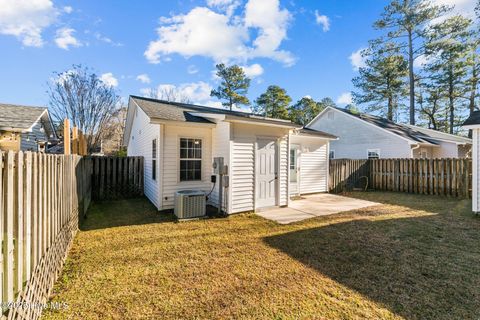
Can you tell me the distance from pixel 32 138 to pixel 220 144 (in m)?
11.4

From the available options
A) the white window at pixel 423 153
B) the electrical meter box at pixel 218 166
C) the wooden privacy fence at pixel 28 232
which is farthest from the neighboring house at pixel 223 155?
the white window at pixel 423 153

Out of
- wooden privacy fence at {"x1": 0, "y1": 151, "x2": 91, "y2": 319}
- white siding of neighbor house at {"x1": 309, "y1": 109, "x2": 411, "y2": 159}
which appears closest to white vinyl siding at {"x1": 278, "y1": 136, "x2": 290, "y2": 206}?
wooden privacy fence at {"x1": 0, "y1": 151, "x2": 91, "y2": 319}

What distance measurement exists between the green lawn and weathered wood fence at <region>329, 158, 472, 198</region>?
205 inches

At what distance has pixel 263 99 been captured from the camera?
2739cm

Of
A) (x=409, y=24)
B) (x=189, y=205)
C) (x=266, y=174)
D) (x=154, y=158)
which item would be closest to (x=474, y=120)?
(x=266, y=174)

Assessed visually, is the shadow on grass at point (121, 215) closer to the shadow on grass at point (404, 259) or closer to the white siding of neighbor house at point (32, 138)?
the shadow on grass at point (404, 259)

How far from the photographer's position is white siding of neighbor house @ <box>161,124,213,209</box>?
6684 millimetres

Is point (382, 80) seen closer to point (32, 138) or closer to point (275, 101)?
point (275, 101)

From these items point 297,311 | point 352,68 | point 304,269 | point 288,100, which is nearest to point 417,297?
point 304,269

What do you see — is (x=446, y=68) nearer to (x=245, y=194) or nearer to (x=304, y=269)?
(x=245, y=194)

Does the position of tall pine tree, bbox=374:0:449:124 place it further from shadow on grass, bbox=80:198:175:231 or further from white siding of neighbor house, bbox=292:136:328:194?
shadow on grass, bbox=80:198:175:231

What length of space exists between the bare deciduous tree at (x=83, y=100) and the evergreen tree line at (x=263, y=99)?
12331mm

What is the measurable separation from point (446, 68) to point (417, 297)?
25729 mm

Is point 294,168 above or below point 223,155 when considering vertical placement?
below
